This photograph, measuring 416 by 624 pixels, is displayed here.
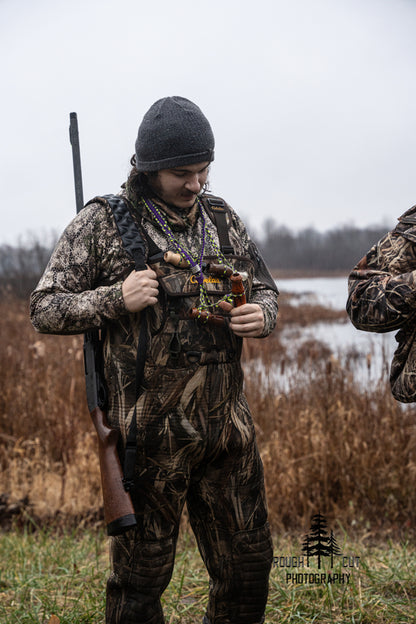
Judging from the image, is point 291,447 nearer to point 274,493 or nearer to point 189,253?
point 274,493

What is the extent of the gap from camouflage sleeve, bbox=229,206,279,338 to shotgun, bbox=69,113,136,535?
66 cm

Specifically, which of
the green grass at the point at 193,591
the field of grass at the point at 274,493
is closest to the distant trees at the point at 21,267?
the field of grass at the point at 274,493

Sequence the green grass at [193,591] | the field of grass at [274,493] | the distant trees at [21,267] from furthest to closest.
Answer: the distant trees at [21,267] → the field of grass at [274,493] → the green grass at [193,591]

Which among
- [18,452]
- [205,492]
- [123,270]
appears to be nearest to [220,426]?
[205,492]

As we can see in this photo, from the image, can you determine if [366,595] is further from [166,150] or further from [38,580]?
[166,150]

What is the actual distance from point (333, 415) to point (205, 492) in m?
3.16

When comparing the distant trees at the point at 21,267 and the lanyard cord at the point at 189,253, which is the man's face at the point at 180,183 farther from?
the distant trees at the point at 21,267

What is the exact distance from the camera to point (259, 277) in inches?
103

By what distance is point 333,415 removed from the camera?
17.5ft

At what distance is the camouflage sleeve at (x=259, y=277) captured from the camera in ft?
8.18

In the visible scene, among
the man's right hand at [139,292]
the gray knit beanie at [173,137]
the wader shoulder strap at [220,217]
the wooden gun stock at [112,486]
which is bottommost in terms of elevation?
the wooden gun stock at [112,486]

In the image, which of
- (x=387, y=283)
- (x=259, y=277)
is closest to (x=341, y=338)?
(x=259, y=277)

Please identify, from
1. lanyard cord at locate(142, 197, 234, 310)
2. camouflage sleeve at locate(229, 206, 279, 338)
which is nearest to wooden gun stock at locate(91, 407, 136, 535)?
lanyard cord at locate(142, 197, 234, 310)

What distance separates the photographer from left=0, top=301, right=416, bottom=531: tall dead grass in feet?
16.2
